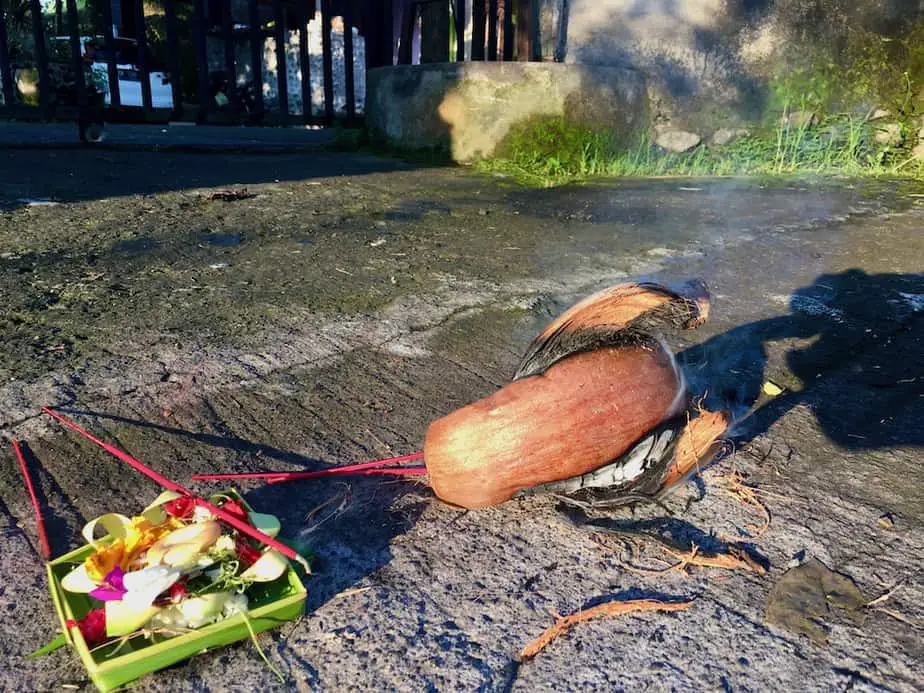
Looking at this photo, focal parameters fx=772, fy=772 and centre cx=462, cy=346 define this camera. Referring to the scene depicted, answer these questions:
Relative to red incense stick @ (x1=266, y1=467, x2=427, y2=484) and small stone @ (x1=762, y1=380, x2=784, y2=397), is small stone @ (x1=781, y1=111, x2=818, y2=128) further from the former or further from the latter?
red incense stick @ (x1=266, y1=467, x2=427, y2=484)

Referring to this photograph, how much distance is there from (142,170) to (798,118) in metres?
5.39

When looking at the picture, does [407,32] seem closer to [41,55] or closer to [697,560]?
[41,55]

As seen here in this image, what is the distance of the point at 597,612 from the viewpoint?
54.7 inches

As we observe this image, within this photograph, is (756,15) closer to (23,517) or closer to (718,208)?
(718,208)

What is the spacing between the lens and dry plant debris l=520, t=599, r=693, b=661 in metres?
1.33

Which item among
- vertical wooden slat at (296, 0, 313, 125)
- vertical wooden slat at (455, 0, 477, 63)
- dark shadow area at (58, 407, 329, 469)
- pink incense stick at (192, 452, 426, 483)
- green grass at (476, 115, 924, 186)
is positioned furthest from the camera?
vertical wooden slat at (296, 0, 313, 125)

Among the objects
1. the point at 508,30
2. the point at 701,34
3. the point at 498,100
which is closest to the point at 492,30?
the point at 508,30

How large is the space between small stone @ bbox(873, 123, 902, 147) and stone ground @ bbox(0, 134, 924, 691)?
2.58 m

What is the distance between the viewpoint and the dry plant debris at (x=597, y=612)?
A: 1332mm

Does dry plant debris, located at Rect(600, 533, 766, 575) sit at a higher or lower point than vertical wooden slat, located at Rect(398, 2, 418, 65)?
lower

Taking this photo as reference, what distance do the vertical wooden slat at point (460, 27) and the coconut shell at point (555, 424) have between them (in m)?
6.23

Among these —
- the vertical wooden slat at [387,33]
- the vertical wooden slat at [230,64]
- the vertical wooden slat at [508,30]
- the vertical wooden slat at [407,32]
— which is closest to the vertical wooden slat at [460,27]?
the vertical wooden slat at [508,30]

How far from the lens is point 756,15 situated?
6492 mm

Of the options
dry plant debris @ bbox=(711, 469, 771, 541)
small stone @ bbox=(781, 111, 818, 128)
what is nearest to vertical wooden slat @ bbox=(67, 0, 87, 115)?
small stone @ bbox=(781, 111, 818, 128)
